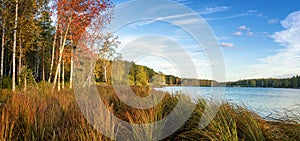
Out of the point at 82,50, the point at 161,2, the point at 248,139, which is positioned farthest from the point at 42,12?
the point at 248,139

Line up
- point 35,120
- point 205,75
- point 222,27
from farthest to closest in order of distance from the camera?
1. point 222,27
2. point 205,75
3. point 35,120

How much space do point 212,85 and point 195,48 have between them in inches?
44.2

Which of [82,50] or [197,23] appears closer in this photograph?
[197,23]

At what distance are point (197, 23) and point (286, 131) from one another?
12.2 ft

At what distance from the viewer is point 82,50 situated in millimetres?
18203

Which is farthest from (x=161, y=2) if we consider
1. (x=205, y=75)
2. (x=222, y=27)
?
(x=222, y=27)

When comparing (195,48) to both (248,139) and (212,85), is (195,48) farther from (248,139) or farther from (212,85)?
(248,139)

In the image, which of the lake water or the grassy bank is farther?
the lake water

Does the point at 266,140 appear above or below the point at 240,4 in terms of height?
below

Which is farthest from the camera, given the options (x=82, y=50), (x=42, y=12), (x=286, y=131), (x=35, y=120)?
(x=42, y=12)

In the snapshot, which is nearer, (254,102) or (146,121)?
(146,121)

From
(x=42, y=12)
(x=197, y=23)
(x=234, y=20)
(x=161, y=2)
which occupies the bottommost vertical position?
(x=197, y=23)

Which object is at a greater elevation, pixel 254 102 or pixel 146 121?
pixel 146 121

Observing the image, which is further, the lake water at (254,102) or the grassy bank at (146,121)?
the lake water at (254,102)
